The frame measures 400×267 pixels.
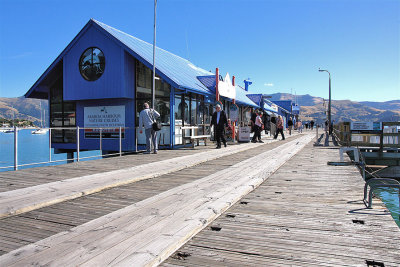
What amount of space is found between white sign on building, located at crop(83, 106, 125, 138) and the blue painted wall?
2.93ft

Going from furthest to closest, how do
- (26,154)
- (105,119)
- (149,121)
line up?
(26,154)
(105,119)
(149,121)

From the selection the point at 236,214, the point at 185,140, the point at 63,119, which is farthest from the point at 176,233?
the point at 63,119

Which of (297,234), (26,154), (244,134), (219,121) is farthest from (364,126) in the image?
(26,154)

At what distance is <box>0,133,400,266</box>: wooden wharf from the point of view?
2.59 m

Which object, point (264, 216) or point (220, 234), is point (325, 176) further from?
point (220, 234)

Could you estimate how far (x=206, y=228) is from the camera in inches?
135

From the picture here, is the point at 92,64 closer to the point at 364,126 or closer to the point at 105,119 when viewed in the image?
the point at 105,119

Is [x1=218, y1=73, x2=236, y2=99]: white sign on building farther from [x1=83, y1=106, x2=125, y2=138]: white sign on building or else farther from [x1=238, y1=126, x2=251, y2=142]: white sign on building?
[x1=83, y1=106, x2=125, y2=138]: white sign on building

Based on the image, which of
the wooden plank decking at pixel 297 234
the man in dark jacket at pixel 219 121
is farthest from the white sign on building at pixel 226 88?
the wooden plank decking at pixel 297 234

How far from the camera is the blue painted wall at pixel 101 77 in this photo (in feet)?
49.8

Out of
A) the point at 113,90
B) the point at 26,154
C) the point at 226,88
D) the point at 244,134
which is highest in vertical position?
the point at 226,88

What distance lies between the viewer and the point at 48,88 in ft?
61.2

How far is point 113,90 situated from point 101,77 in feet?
3.49

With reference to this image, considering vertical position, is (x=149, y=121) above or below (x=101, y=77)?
below
